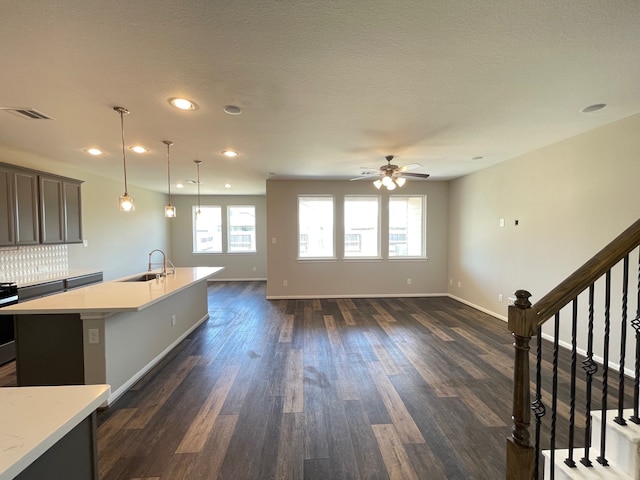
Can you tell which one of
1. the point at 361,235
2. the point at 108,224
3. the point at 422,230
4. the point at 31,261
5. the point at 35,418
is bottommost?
the point at 35,418

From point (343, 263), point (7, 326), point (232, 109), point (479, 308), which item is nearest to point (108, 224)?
point (7, 326)

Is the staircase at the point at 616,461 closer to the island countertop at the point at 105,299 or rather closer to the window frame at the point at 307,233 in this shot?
the island countertop at the point at 105,299

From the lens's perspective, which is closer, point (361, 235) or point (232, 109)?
point (232, 109)

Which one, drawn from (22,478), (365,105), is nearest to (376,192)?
(365,105)

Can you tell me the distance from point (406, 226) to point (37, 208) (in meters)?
6.28

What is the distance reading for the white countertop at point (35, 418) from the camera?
0.68 metres

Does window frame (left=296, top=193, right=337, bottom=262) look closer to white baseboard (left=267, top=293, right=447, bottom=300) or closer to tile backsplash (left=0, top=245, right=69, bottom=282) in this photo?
white baseboard (left=267, top=293, right=447, bottom=300)

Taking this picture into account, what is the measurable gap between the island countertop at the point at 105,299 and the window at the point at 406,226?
14.2ft

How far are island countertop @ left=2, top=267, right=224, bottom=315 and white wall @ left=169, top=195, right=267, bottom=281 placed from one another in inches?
194

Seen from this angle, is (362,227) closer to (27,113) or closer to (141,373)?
(141,373)

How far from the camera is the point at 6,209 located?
3.37 metres

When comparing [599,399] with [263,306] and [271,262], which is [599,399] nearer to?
[263,306]

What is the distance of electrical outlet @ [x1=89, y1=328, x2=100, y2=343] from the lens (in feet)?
7.61

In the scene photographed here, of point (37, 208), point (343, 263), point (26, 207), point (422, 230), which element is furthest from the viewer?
point (422, 230)
